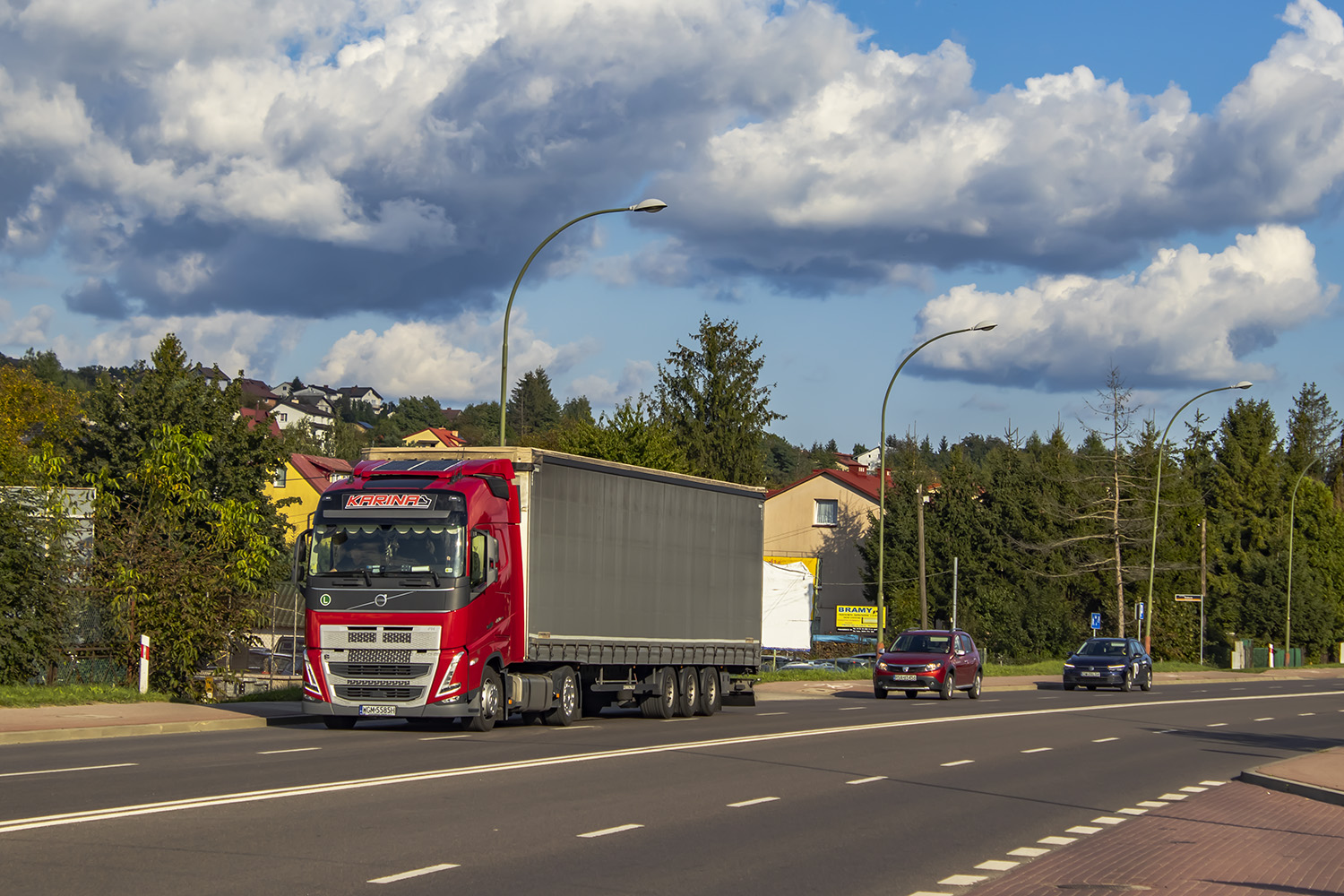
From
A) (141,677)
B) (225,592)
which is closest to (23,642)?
(141,677)

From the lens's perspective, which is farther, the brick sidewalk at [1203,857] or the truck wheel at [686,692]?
the truck wheel at [686,692]

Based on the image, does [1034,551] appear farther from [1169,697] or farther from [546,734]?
[546,734]

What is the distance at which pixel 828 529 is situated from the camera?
249 ft

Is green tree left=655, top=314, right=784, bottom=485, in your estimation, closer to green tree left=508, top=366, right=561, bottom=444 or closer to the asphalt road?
the asphalt road

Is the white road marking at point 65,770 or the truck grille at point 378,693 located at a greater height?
the truck grille at point 378,693

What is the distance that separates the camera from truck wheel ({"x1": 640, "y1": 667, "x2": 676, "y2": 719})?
22.1m

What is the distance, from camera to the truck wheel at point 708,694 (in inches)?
934

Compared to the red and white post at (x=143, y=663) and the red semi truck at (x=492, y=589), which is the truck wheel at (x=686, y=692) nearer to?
the red semi truck at (x=492, y=589)

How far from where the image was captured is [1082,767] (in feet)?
54.2

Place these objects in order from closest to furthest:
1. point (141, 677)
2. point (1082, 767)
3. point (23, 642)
Answer: point (1082, 767), point (23, 642), point (141, 677)

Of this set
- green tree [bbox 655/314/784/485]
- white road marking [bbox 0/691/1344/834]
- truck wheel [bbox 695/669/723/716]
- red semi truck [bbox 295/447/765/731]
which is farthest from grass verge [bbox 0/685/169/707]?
green tree [bbox 655/314/784/485]

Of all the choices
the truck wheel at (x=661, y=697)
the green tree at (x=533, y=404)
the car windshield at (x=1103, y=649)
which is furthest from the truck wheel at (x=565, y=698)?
the green tree at (x=533, y=404)

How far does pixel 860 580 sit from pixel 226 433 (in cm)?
4677

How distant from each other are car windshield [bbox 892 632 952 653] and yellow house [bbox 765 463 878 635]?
40.6m
